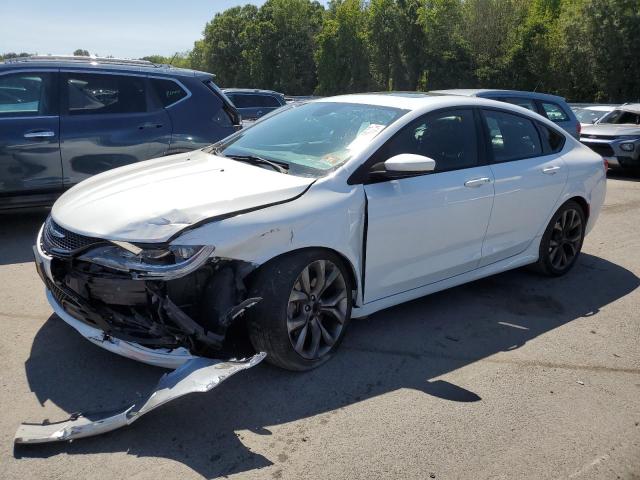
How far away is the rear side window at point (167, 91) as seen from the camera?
282 inches

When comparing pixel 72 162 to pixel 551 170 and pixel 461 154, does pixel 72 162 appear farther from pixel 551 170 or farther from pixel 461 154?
pixel 551 170

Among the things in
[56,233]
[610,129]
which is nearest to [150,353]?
[56,233]

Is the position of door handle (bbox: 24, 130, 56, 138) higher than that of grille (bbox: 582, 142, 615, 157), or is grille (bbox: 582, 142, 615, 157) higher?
door handle (bbox: 24, 130, 56, 138)

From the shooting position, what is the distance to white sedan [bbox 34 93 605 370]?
11.0 feet

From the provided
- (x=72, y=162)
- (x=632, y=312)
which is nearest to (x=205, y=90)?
(x=72, y=162)

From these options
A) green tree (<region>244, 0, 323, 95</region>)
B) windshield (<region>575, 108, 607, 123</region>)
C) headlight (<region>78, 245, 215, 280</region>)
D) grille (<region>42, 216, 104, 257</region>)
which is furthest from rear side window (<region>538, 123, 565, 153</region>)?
green tree (<region>244, 0, 323, 95</region>)

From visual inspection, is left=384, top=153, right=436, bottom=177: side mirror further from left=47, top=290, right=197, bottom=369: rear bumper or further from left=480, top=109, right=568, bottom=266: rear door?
left=47, top=290, right=197, bottom=369: rear bumper

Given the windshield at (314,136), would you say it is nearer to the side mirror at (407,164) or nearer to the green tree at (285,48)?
the side mirror at (407,164)

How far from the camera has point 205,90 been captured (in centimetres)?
750

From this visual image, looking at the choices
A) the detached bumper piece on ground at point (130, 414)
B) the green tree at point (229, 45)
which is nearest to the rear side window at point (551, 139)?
the detached bumper piece on ground at point (130, 414)

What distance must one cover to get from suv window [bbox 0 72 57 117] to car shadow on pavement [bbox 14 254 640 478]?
3075 millimetres

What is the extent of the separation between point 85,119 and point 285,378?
427cm

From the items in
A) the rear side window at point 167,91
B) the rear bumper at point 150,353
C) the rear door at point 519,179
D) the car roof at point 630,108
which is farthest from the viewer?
the car roof at point 630,108

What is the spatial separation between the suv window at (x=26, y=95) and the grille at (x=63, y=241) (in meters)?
3.13
